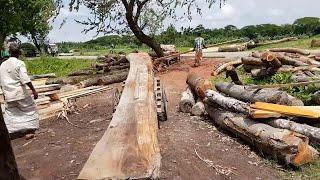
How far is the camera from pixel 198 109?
29.7ft

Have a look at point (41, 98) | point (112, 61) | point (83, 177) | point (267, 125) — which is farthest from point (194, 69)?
point (83, 177)

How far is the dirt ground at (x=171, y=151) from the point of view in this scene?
5930 mm

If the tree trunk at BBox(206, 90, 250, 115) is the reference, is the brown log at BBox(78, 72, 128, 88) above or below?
below

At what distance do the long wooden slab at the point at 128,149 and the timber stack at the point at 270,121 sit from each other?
1397 mm

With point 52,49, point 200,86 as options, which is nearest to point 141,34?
point 200,86

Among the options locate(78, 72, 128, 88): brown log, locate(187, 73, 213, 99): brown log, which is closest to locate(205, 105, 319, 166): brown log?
locate(187, 73, 213, 99): brown log

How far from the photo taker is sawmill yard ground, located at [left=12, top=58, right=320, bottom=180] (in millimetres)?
5891

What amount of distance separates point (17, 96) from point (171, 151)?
10.3 feet

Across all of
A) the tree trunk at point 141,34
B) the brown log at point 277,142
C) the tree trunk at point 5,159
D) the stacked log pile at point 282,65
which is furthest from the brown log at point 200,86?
the tree trunk at point 141,34

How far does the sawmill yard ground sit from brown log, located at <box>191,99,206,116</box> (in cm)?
16

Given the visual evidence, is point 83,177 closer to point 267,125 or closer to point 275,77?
point 267,125

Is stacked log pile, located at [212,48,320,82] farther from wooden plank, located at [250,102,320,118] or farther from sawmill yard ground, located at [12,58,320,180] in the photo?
wooden plank, located at [250,102,320,118]

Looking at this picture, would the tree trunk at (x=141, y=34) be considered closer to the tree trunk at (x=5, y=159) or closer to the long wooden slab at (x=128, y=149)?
the long wooden slab at (x=128, y=149)

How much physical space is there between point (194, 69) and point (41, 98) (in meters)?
7.72
